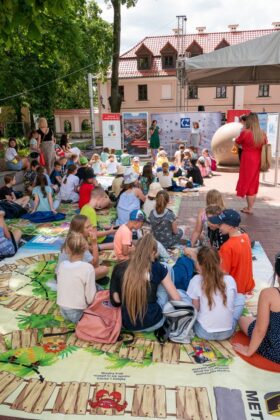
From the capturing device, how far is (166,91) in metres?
37.0

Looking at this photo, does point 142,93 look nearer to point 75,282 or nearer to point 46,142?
point 46,142

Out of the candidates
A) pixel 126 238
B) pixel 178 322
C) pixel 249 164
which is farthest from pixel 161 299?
pixel 249 164

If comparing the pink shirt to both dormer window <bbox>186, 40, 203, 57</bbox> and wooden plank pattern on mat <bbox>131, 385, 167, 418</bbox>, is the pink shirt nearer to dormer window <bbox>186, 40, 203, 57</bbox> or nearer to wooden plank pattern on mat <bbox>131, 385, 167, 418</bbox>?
wooden plank pattern on mat <bbox>131, 385, 167, 418</bbox>

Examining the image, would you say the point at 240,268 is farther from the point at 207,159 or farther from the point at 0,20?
the point at 207,159

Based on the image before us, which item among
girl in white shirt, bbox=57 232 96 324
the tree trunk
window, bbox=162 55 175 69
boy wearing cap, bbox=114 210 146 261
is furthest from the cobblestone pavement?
window, bbox=162 55 175 69

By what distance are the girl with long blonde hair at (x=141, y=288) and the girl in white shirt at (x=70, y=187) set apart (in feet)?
20.5

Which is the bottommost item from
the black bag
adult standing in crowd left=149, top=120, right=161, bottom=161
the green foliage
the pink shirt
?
the green foliage

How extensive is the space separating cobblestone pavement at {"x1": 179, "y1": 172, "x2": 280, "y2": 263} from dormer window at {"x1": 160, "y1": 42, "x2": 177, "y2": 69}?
27542 mm

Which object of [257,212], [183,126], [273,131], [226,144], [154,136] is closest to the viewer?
[257,212]

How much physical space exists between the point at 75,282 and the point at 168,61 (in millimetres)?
36614

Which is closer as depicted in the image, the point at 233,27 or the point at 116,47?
the point at 116,47

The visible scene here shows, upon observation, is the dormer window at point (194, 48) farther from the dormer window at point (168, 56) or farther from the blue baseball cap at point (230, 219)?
the blue baseball cap at point (230, 219)

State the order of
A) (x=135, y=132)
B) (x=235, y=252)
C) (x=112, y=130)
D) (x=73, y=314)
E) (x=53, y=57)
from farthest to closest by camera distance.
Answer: (x=135, y=132)
(x=112, y=130)
(x=53, y=57)
(x=235, y=252)
(x=73, y=314)

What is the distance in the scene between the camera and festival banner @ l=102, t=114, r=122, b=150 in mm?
18750
